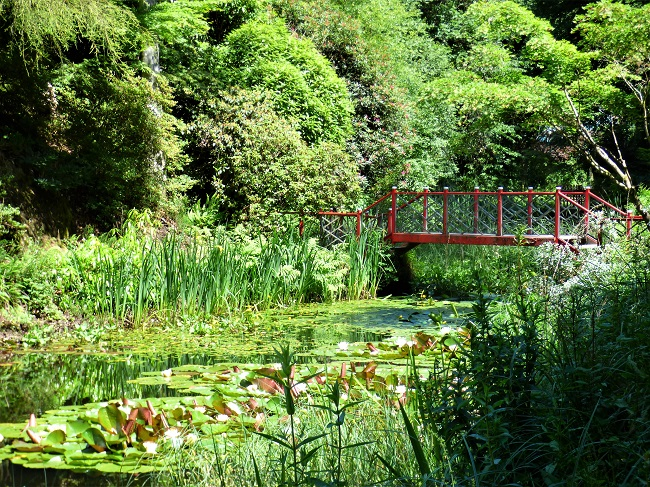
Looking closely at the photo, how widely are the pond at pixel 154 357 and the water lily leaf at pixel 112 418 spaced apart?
0.09 feet

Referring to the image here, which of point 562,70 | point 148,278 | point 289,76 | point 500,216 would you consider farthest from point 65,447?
point 562,70

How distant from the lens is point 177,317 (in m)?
8.77

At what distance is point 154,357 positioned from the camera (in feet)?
23.2

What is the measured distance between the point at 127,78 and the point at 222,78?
3687 millimetres

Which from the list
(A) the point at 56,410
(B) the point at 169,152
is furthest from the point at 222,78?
(A) the point at 56,410

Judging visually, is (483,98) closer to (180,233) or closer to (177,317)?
(180,233)

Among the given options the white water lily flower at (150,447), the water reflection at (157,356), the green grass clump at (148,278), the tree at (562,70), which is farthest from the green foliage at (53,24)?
the tree at (562,70)

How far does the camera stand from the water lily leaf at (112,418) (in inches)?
171

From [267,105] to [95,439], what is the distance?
10416mm

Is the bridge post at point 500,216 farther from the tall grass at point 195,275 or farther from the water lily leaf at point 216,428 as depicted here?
the water lily leaf at point 216,428

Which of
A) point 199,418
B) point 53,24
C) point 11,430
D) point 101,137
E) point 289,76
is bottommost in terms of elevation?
point 11,430

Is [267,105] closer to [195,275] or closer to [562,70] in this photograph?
[562,70]

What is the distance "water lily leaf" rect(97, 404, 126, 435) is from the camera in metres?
4.34

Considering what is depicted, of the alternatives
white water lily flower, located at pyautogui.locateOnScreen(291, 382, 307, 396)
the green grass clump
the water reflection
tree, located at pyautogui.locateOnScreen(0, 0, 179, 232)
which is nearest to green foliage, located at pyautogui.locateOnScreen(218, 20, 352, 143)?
tree, located at pyautogui.locateOnScreen(0, 0, 179, 232)
